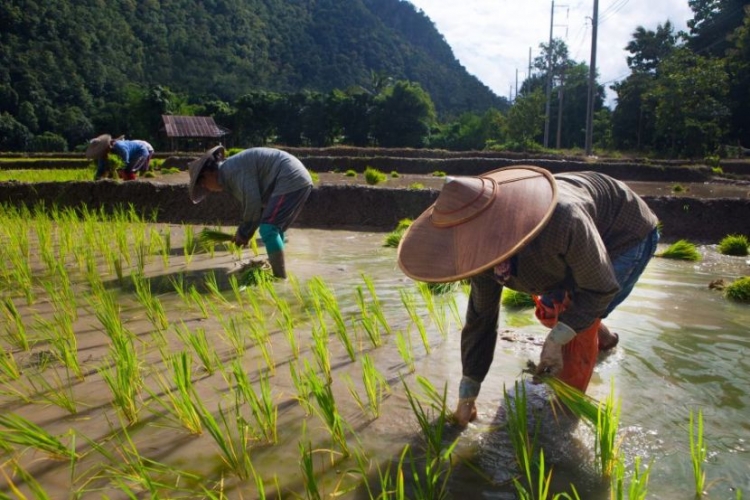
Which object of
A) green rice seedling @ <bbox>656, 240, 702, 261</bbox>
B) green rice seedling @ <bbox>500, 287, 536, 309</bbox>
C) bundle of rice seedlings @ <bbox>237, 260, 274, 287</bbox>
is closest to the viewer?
green rice seedling @ <bbox>500, 287, 536, 309</bbox>

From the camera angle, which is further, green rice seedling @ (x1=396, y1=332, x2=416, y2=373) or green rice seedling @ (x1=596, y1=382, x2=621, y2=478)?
green rice seedling @ (x1=396, y1=332, x2=416, y2=373)

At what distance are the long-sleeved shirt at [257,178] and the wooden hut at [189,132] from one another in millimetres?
24142

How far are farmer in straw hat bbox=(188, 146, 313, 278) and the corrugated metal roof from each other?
2418cm

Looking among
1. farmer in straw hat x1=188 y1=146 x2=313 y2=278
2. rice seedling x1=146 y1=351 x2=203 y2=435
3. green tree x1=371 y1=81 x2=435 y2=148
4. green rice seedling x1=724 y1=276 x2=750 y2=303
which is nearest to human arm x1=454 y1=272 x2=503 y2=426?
rice seedling x1=146 y1=351 x2=203 y2=435

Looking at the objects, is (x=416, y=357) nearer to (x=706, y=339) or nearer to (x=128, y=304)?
(x=706, y=339)

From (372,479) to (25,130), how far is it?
36.7 m

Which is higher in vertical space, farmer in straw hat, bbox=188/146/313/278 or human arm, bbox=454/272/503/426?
farmer in straw hat, bbox=188/146/313/278

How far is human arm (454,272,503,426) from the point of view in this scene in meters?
1.82

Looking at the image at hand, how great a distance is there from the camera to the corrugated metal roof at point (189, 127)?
26594mm

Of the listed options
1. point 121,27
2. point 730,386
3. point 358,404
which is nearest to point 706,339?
point 730,386

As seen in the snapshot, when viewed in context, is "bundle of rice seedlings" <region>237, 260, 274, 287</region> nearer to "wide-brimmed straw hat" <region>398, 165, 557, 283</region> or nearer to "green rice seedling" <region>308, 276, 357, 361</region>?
Answer: "green rice seedling" <region>308, 276, 357, 361</region>

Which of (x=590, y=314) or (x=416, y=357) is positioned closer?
(x=590, y=314)

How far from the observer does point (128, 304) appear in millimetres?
3229

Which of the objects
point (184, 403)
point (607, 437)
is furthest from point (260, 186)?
point (607, 437)
